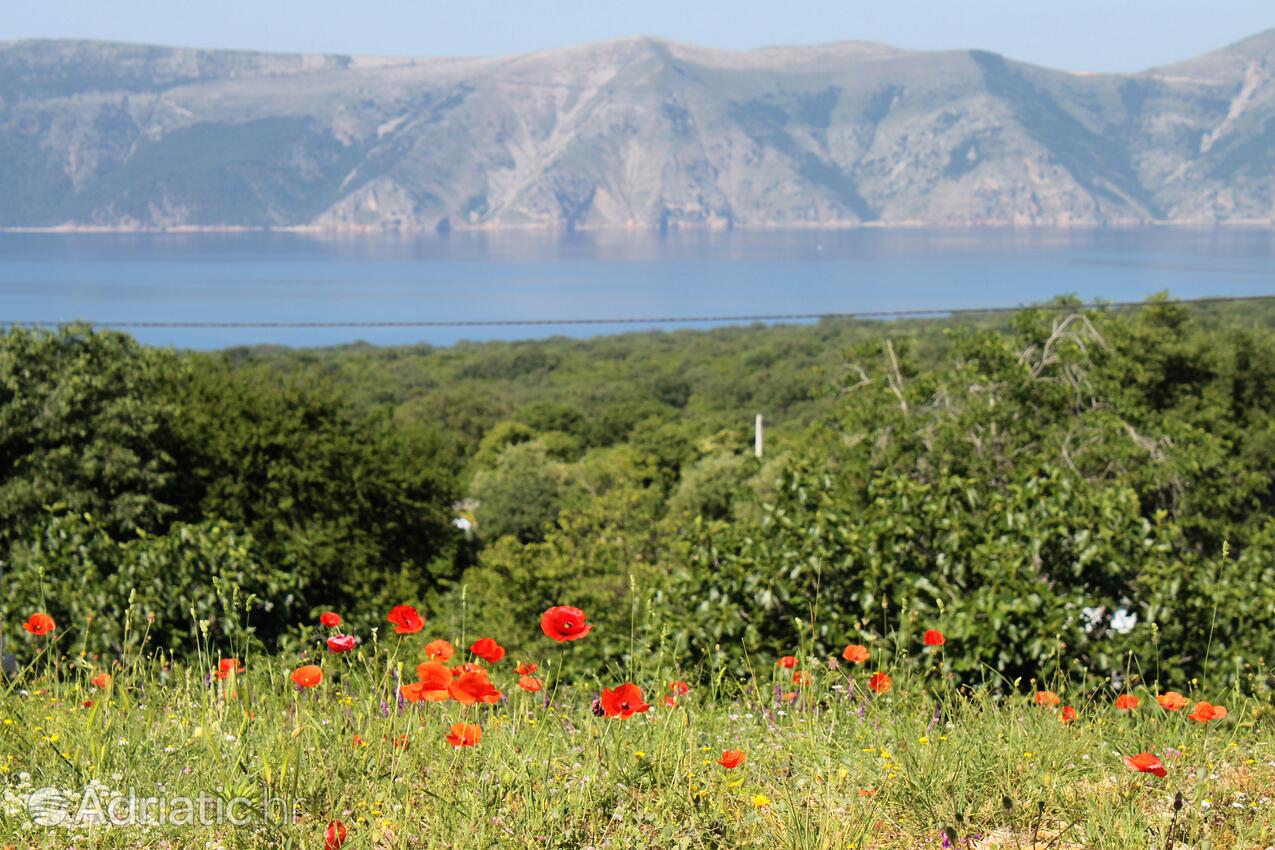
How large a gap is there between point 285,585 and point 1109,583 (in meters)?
5.93

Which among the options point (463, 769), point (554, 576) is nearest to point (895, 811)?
point (463, 769)

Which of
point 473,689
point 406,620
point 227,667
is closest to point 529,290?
point 227,667

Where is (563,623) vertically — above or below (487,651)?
above

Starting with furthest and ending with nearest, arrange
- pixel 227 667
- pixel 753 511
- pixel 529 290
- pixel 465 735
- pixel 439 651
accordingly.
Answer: pixel 529 290 → pixel 753 511 → pixel 227 667 → pixel 439 651 → pixel 465 735

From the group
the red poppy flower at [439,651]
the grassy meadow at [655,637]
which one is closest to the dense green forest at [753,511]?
the grassy meadow at [655,637]

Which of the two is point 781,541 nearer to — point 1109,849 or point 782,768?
point 782,768

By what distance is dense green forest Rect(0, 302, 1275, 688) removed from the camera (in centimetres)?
605

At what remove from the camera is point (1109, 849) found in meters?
2.21

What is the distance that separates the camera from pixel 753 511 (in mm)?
26609

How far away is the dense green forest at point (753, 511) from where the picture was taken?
6051 millimetres

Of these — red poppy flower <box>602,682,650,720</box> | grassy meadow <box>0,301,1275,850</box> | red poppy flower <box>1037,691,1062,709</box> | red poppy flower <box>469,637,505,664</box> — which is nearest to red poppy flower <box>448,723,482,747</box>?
grassy meadow <box>0,301,1275,850</box>

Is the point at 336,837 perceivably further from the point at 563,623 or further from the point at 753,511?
the point at 753,511

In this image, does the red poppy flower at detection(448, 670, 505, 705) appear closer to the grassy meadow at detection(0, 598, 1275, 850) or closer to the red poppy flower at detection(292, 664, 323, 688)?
the grassy meadow at detection(0, 598, 1275, 850)

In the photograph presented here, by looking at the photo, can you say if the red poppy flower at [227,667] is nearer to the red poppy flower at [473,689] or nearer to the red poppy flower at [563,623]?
the red poppy flower at [473,689]
